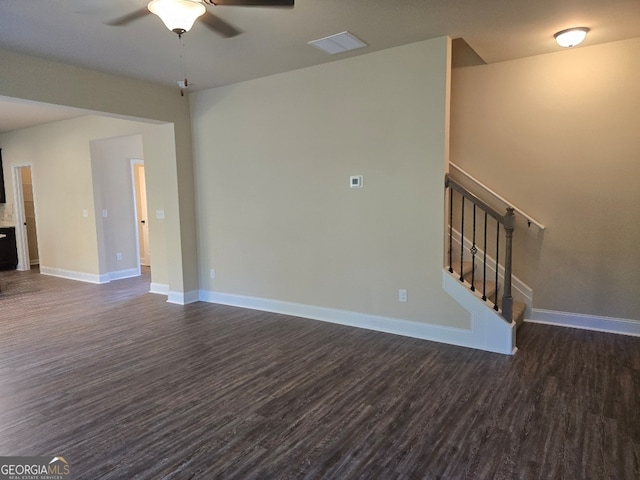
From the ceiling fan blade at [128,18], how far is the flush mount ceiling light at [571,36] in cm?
331

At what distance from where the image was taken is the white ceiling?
9.23 ft

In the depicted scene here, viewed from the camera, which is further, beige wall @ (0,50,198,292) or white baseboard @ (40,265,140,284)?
white baseboard @ (40,265,140,284)

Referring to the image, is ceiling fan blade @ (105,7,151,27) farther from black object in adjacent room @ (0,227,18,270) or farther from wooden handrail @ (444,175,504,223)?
black object in adjacent room @ (0,227,18,270)

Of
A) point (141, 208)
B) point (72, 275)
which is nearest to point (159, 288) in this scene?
point (72, 275)

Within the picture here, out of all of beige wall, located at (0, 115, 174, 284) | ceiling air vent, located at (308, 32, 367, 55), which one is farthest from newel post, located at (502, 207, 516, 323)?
beige wall, located at (0, 115, 174, 284)

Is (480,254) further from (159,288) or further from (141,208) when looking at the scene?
(141,208)

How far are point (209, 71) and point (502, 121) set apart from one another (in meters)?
3.22

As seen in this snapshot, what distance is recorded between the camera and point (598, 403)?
2611 mm

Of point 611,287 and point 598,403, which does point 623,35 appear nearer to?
point 611,287

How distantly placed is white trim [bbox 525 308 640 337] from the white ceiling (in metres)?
2.64

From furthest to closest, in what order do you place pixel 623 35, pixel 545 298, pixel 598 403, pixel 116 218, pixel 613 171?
1. pixel 116 218
2. pixel 545 298
3. pixel 613 171
4. pixel 623 35
5. pixel 598 403

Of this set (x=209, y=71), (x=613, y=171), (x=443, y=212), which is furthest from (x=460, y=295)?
(x=209, y=71)

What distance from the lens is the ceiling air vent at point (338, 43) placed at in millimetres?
3374

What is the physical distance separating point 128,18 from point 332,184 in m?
2.28
